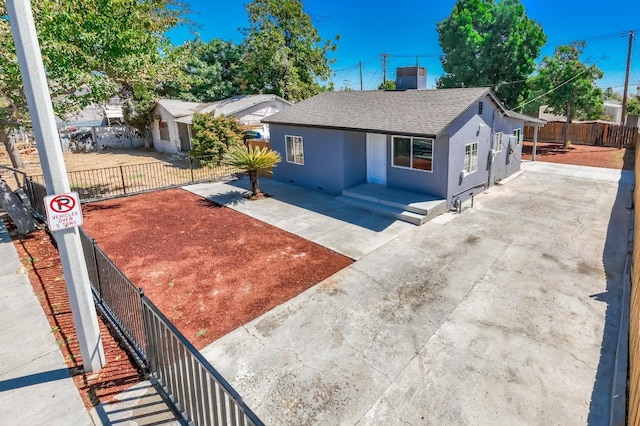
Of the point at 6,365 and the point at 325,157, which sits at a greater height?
the point at 325,157

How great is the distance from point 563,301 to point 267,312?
5.56m

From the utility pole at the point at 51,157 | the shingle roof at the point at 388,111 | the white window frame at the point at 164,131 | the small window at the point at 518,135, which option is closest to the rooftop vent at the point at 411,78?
the shingle roof at the point at 388,111

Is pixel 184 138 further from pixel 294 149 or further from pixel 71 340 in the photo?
pixel 71 340

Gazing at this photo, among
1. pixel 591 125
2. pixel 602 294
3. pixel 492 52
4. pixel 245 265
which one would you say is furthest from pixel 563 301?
pixel 591 125

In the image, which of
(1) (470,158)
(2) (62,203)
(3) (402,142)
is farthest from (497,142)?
(2) (62,203)

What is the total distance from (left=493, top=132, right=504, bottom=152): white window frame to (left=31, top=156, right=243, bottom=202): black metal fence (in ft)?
39.8

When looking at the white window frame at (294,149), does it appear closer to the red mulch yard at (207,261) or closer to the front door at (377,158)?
the front door at (377,158)

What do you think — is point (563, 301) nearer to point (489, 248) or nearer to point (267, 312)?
point (489, 248)

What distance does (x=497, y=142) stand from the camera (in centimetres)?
1549

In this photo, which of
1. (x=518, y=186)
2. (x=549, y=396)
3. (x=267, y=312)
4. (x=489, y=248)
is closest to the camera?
(x=549, y=396)

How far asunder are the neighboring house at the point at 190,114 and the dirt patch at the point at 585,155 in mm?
17235

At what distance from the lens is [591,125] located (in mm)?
26062

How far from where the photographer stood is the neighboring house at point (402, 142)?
39.3 ft

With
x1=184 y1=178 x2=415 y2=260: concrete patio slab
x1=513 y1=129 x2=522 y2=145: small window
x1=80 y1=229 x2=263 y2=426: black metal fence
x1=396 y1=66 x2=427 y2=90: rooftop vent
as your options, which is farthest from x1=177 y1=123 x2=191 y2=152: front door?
x1=80 y1=229 x2=263 y2=426: black metal fence
